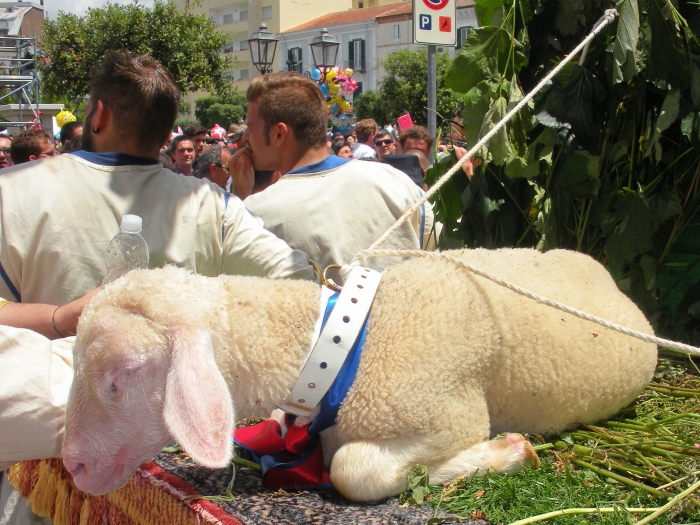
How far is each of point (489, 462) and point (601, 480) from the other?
27 centimetres

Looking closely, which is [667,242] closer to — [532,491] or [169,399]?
[532,491]

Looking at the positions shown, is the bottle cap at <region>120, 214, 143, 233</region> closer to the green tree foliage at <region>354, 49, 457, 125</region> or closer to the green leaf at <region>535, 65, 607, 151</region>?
the green leaf at <region>535, 65, 607, 151</region>

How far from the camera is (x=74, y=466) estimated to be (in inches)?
62.4

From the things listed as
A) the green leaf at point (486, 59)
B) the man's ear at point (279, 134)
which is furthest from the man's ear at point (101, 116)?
the green leaf at point (486, 59)

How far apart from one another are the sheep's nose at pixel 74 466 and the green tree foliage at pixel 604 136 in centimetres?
172

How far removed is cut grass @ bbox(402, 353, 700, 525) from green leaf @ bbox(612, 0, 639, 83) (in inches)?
43.7

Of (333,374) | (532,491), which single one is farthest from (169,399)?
(532,491)

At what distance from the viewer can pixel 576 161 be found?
96.4 inches

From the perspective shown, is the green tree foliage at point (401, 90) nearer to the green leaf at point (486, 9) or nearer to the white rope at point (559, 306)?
the green leaf at point (486, 9)

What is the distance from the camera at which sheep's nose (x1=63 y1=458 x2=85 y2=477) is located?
61.9 inches

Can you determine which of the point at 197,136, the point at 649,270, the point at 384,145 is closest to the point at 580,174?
the point at 649,270

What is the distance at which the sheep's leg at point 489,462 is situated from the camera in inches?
65.7

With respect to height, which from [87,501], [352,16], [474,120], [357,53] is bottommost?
[87,501]

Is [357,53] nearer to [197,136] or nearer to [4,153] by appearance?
[197,136]
